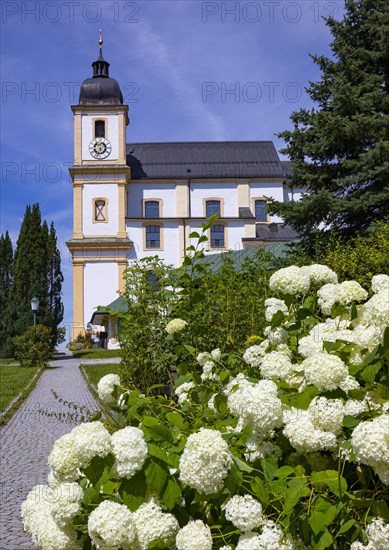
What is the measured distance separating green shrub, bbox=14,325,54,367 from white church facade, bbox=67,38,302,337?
1313cm

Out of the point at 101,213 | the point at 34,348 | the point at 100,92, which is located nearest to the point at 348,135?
the point at 34,348

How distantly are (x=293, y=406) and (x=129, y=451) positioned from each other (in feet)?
2.00

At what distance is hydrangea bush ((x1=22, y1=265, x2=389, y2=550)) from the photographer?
172cm

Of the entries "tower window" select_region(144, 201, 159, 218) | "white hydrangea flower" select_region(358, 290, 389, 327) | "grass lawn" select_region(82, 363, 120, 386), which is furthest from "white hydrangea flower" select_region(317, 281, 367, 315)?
"tower window" select_region(144, 201, 159, 218)

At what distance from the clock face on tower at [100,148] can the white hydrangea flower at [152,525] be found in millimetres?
40228

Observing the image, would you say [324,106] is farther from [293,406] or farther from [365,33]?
[293,406]

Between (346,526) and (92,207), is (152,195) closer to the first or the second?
(92,207)

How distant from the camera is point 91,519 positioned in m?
1.75

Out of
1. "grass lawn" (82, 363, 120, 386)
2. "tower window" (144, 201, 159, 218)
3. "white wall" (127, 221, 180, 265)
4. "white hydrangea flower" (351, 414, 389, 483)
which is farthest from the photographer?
"tower window" (144, 201, 159, 218)

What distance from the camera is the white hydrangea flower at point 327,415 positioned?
1893 millimetres

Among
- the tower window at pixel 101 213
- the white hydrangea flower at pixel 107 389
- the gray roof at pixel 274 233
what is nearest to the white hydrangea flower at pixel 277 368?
the white hydrangea flower at pixel 107 389

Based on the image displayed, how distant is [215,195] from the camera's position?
42.6m

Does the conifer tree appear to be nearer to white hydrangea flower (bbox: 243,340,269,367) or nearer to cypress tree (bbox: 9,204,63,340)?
white hydrangea flower (bbox: 243,340,269,367)

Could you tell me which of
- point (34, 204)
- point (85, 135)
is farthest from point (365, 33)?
point (85, 135)
